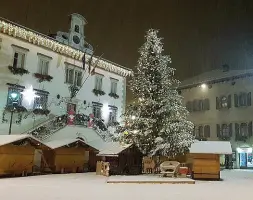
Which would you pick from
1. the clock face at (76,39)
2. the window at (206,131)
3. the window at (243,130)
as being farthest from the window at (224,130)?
the clock face at (76,39)

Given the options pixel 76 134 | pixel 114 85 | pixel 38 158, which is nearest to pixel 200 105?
pixel 114 85

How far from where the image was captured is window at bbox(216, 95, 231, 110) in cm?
3872

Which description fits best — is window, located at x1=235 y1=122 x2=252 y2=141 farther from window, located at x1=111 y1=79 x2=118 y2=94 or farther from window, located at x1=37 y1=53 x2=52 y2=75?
window, located at x1=37 y1=53 x2=52 y2=75

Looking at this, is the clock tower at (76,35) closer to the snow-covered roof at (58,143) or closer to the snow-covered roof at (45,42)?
the snow-covered roof at (45,42)

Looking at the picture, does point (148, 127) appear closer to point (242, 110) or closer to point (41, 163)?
point (41, 163)

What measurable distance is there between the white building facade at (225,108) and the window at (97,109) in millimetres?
13851

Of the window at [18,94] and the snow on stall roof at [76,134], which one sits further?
the snow on stall roof at [76,134]

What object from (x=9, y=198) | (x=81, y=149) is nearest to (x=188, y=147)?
(x=81, y=149)

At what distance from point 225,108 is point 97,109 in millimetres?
15877

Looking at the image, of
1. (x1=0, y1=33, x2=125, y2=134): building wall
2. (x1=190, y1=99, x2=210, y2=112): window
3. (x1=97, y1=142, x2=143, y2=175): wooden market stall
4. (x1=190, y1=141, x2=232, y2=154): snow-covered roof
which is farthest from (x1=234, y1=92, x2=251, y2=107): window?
(x1=97, y1=142, x2=143, y2=175): wooden market stall

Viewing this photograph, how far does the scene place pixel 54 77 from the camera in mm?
30281

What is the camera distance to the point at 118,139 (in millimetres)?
26609

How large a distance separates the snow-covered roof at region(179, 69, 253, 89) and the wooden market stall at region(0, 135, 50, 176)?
80.2ft

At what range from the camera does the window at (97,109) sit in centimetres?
3413
